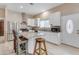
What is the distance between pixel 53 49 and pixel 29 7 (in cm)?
120

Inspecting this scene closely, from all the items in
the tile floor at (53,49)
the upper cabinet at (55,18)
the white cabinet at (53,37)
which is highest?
the upper cabinet at (55,18)

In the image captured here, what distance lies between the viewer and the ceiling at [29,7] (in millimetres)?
2726

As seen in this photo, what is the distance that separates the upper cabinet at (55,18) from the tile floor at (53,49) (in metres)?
0.55

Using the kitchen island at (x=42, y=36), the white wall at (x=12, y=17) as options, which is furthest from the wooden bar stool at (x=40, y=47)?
the white wall at (x=12, y=17)

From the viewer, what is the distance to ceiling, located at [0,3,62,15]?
8.94ft

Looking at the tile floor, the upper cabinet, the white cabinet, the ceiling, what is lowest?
the tile floor

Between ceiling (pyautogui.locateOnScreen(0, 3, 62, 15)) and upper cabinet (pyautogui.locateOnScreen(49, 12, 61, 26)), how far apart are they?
0.22 meters

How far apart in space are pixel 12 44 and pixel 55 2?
4.85 ft

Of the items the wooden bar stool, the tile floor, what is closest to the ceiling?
the wooden bar stool

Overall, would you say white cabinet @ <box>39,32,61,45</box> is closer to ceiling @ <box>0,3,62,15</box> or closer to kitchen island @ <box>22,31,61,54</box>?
kitchen island @ <box>22,31,61,54</box>

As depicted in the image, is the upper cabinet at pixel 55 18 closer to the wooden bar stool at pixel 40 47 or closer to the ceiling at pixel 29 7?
the ceiling at pixel 29 7
